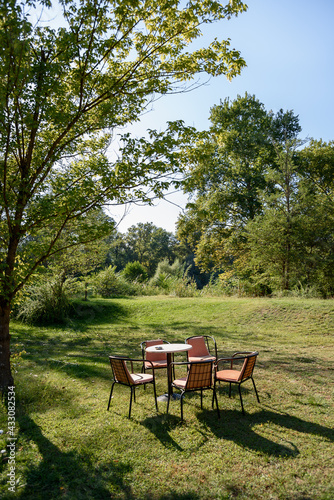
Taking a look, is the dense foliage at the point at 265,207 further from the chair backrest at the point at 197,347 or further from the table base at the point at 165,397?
the table base at the point at 165,397

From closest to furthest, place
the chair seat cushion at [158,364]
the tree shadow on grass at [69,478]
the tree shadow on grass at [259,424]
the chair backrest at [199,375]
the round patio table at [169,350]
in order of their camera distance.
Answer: the tree shadow on grass at [69,478], the tree shadow on grass at [259,424], the chair backrest at [199,375], the round patio table at [169,350], the chair seat cushion at [158,364]

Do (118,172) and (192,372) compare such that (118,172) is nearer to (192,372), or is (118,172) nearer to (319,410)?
(192,372)

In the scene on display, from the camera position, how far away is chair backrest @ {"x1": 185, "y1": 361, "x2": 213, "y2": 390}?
4.26 meters

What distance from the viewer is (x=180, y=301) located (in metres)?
14.9

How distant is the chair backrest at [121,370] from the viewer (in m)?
4.46

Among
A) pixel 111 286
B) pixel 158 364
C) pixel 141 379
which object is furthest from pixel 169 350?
pixel 111 286

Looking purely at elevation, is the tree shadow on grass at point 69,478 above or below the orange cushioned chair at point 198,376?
below

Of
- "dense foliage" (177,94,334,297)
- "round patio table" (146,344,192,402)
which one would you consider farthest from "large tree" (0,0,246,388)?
"dense foliage" (177,94,334,297)

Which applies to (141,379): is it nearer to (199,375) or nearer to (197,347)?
(199,375)

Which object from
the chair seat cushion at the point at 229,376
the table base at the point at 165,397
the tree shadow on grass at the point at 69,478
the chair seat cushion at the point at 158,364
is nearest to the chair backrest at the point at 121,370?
the table base at the point at 165,397

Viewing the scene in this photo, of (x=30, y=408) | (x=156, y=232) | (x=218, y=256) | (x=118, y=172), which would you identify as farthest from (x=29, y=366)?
(x=156, y=232)

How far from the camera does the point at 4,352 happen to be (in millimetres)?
4758

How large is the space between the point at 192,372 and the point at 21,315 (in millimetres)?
9848

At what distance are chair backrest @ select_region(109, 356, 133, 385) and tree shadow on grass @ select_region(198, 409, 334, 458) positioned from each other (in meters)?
1.07
